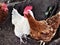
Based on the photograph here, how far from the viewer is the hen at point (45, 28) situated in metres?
1.29

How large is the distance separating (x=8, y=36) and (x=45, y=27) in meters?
0.36

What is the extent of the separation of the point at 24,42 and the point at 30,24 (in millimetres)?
195

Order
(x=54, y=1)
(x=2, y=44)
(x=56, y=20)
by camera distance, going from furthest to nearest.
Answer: (x=54, y=1) < (x=2, y=44) < (x=56, y=20)

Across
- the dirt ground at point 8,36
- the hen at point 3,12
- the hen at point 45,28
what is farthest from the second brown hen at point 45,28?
the hen at point 3,12

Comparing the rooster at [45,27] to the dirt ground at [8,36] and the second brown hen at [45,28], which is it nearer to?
the second brown hen at [45,28]

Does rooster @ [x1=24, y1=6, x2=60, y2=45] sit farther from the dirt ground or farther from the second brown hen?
the dirt ground

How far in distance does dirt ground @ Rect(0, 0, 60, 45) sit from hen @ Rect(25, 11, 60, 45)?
0.14 metres

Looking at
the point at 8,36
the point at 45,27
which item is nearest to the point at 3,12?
the point at 8,36

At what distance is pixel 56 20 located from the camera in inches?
51.0

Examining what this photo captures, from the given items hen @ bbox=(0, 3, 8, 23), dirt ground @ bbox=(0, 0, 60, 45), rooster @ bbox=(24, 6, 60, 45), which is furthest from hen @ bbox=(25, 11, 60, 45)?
hen @ bbox=(0, 3, 8, 23)

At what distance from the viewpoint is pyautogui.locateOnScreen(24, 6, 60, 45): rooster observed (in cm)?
129

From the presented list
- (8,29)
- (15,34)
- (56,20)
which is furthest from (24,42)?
(56,20)

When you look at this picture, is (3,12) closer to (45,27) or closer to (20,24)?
(20,24)

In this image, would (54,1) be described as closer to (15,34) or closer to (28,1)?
(28,1)
